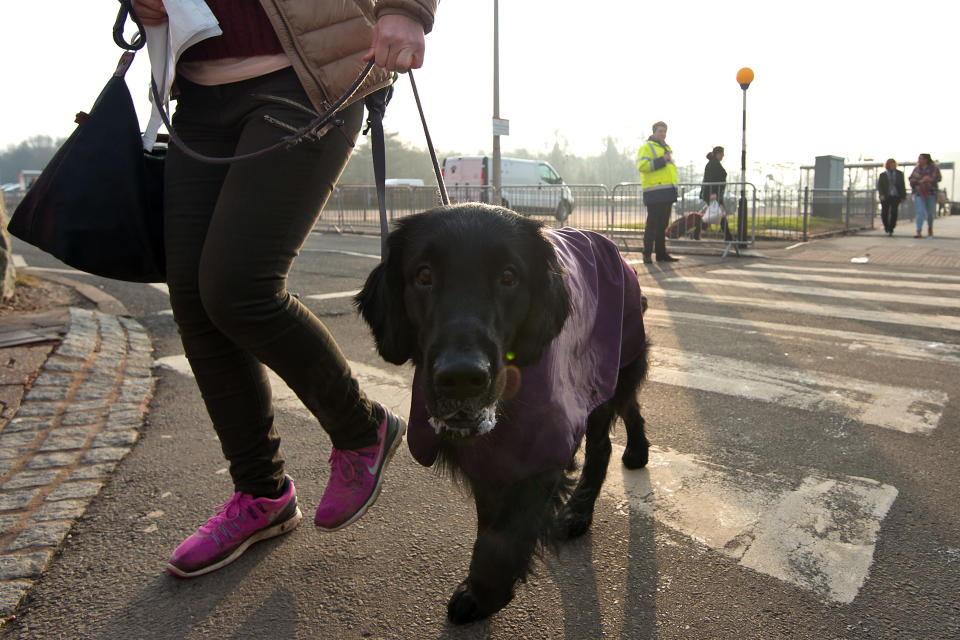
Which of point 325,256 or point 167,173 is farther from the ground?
point 167,173

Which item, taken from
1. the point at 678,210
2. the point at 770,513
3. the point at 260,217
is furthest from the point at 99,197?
the point at 678,210

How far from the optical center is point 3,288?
213 inches

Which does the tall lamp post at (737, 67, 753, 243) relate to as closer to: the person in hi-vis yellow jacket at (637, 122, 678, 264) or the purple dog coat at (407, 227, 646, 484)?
the person in hi-vis yellow jacket at (637, 122, 678, 264)

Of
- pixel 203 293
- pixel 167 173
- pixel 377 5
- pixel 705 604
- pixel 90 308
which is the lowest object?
pixel 705 604

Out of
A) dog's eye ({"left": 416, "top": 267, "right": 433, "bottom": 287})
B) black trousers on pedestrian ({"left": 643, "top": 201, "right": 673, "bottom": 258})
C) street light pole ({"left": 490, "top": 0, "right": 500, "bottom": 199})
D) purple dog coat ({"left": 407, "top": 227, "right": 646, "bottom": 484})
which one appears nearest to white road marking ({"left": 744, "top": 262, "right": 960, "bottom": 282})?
black trousers on pedestrian ({"left": 643, "top": 201, "right": 673, "bottom": 258})

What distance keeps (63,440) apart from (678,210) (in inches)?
493

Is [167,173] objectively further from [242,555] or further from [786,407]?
[786,407]

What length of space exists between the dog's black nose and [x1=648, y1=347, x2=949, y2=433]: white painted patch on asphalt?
2.64 meters

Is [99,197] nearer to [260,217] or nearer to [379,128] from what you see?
[260,217]

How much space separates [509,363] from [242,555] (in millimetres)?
1160

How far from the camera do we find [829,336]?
5.24m

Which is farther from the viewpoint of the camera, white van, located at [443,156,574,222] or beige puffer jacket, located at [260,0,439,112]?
white van, located at [443,156,574,222]

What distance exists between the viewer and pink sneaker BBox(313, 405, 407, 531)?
7.10 ft

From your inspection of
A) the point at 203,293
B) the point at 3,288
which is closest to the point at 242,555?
the point at 203,293
